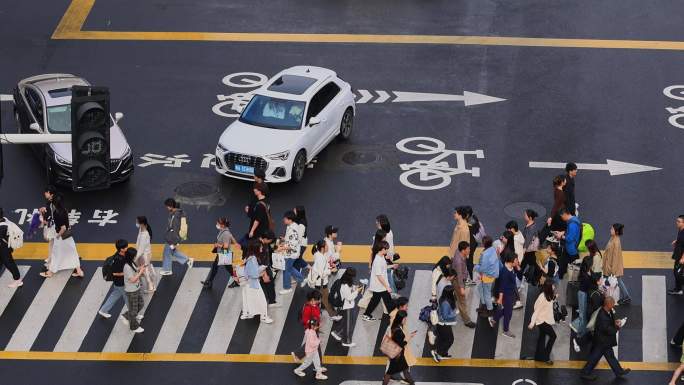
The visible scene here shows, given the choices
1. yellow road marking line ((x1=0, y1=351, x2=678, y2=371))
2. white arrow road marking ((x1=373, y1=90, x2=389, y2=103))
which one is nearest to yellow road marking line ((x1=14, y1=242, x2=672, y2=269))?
yellow road marking line ((x1=0, y1=351, x2=678, y2=371))

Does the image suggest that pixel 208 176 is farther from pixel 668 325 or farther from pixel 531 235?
pixel 668 325

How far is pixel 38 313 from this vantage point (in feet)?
77.0

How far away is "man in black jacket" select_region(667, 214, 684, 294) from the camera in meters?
23.2

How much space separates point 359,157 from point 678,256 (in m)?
8.52

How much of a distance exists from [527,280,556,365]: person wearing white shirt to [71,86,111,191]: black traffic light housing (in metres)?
9.84

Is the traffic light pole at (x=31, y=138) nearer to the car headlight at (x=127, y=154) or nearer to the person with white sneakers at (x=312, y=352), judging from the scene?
the person with white sneakers at (x=312, y=352)

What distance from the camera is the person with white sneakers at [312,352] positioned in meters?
21.1

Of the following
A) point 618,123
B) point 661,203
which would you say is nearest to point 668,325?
point 661,203

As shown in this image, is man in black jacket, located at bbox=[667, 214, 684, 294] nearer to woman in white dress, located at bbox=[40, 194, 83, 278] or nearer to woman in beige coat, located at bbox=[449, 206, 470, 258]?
woman in beige coat, located at bbox=[449, 206, 470, 258]

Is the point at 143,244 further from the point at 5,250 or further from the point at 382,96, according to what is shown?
the point at 382,96

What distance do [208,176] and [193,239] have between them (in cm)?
296

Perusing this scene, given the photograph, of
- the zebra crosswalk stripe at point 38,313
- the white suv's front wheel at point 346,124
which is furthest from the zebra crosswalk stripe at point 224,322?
the white suv's front wheel at point 346,124

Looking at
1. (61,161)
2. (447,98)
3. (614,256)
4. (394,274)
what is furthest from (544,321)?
(447,98)

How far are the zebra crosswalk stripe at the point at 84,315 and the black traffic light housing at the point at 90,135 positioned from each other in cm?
986
